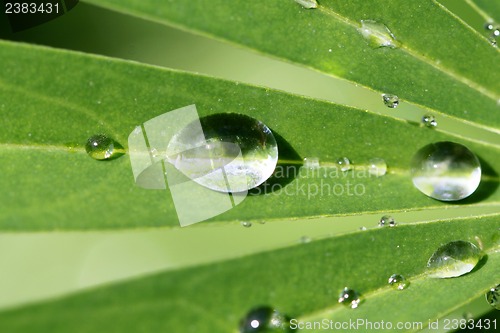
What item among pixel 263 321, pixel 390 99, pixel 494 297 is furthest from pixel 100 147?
pixel 494 297

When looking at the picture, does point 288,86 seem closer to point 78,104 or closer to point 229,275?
point 78,104

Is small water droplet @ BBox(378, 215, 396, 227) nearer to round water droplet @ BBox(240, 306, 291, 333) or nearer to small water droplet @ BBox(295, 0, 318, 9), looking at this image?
round water droplet @ BBox(240, 306, 291, 333)

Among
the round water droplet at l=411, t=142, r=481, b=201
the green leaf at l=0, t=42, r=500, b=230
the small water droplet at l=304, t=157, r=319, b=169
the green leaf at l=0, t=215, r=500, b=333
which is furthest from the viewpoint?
the round water droplet at l=411, t=142, r=481, b=201

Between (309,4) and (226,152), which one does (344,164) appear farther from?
(309,4)

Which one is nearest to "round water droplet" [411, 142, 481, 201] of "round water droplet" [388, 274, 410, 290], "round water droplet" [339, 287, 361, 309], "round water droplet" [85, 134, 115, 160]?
"round water droplet" [388, 274, 410, 290]

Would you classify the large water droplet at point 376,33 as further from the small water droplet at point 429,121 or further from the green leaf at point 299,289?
the green leaf at point 299,289

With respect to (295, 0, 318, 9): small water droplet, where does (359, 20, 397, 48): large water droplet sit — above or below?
below

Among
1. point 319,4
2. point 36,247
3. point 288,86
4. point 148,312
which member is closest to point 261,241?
point 288,86
